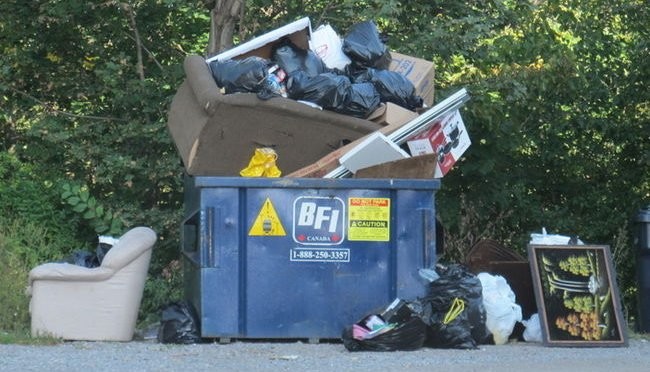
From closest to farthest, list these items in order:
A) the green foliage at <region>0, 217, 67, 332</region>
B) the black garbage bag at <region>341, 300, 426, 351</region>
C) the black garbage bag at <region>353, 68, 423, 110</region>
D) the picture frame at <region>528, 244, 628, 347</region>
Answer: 1. the black garbage bag at <region>341, 300, 426, 351</region>
2. the picture frame at <region>528, 244, 628, 347</region>
3. the green foliage at <region>0, 217, 67, 332</region>
4. the black garbage bag at <region>353, 68, 423, 110</region>

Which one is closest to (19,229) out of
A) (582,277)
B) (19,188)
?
(19,188)

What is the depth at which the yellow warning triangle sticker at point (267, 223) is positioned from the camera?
6.92 metres

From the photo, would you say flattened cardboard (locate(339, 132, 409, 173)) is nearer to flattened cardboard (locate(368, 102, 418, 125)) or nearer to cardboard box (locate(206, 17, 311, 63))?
flattened cardboard (locate(368, 102, 418, 125))

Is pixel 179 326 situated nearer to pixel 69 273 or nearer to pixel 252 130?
pixel 69 273

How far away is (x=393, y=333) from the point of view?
22.1ft

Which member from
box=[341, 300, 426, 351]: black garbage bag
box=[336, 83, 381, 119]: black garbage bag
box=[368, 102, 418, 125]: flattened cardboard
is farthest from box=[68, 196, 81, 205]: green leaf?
box=[341, 300, 426, 351]: black garbage bag

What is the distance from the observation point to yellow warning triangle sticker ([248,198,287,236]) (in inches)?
273

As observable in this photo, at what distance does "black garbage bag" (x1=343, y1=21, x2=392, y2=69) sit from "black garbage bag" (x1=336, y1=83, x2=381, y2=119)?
62 centimetres

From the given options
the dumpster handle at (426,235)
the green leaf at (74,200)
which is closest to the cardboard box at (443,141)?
the dumpster handle at (426,235)

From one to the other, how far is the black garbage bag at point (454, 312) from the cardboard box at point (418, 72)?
177 centimetres

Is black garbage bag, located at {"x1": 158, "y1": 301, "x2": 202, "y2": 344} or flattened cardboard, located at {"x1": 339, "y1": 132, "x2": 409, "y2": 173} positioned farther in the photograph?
flattened cardboard, located at {"x1": 339, "y1": 132, "x2": 409, "y2": 173}

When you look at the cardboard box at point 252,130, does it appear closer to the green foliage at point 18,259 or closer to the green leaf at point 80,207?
the green foliage at point 18,259

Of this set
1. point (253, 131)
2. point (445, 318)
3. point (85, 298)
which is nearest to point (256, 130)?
point (253, 131)

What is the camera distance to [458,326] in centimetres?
702
